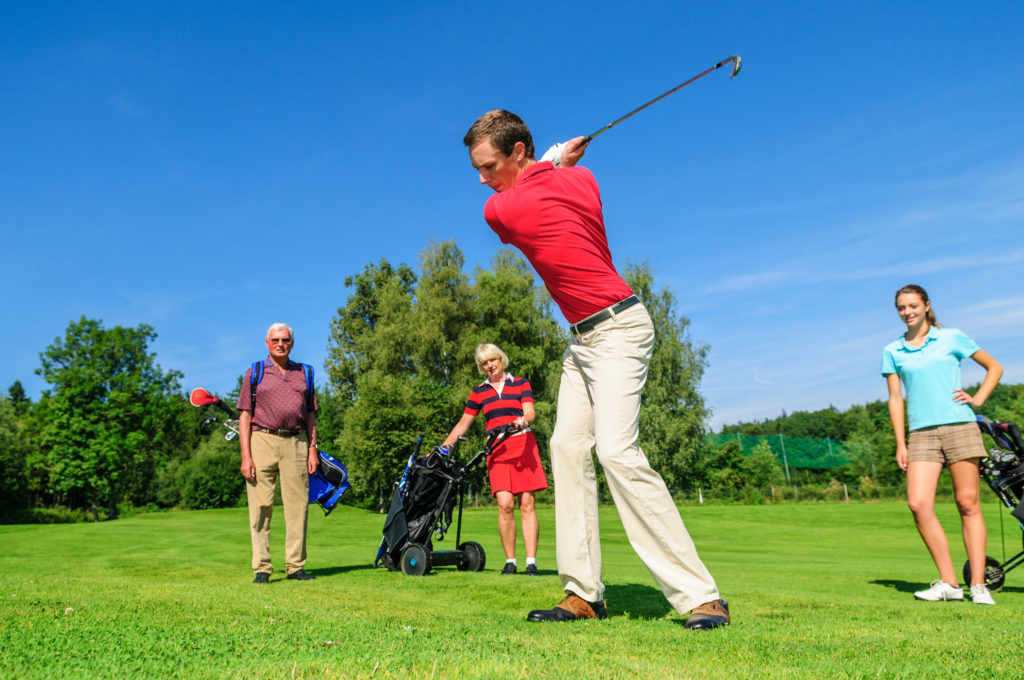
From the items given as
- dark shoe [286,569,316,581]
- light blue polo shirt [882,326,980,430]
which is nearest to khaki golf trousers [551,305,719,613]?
light blue polo shirt [882,326,980,430]

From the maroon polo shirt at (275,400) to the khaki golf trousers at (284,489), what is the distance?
129 millimetres

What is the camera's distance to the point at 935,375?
5.64 metres

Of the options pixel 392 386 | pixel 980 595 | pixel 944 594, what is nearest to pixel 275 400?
pixel 944 594

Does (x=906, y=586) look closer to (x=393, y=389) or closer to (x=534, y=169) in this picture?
(x=534, y=169)

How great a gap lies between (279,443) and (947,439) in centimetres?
558

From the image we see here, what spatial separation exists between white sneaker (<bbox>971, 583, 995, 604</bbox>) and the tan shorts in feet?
2.90

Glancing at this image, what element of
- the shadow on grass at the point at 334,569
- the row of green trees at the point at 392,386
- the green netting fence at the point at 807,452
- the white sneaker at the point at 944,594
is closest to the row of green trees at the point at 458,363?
the row of green trees at the point at 392,386

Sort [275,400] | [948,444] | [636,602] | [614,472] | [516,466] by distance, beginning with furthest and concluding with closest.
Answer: [516,466]
[275,400]
[948,444]
[636,602]
[614,472]

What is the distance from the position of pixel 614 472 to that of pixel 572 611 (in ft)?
2.42

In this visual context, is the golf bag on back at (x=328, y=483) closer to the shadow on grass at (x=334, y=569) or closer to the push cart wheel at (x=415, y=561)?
the shadow on grass at (x=334, y=569)

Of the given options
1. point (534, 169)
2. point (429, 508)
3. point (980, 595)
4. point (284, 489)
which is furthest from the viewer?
point (429, 508)

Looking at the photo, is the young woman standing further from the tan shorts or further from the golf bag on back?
the golf bag on back

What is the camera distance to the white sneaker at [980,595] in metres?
5.15

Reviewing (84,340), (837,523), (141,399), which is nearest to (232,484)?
(141,399)
